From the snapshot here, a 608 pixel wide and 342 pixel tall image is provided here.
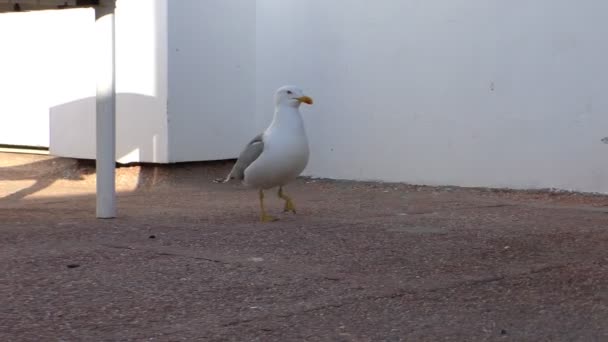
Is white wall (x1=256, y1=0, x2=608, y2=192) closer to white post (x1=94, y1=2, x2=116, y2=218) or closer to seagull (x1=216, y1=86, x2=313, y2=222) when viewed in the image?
seagull (x1=216, y1=86, x2=313, y2=222)

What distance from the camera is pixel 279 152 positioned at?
29.2 ft

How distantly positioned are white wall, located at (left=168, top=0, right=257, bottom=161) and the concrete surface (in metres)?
2.86

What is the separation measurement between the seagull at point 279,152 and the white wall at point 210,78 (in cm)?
437

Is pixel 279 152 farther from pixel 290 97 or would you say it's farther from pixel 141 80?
pixel 141 80

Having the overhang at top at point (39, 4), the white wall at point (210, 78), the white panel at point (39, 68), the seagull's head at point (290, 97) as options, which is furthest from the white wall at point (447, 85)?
the overhang at top at point (39, 4)

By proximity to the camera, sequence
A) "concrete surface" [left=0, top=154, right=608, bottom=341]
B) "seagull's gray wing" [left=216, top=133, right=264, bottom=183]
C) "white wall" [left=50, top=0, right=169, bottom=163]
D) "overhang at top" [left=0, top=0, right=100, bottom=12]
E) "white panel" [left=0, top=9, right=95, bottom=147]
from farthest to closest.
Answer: "white panel" [left=0, top=9, right=95, bottom=147] < "white wall" [left=50, top=0, right=169, bottom=163] < "seagull's gray wing" [left=216, top=133, right=264, bottom=183] < "overhang at top" [left=0, top=0, right=100, bottom=12] < "concrete surface" [left=0, top=154, right=608, bottom=341]

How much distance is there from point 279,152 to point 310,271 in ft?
8.74

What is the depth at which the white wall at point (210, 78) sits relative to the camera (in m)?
13.4

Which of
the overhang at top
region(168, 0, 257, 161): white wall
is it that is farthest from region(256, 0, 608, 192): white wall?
the overhang at top

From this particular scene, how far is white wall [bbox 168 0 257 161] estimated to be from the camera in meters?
13.4

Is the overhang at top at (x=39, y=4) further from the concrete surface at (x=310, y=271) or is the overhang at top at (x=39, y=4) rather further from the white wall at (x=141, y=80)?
the white wall at (x=141, y=80)

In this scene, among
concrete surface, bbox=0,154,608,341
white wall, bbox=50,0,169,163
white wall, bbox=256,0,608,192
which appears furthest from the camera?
white wall, bbox=50,0,169,163

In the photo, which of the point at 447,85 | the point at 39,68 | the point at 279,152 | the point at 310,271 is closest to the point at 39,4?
the point at 279,152

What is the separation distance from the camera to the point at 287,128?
903cm
